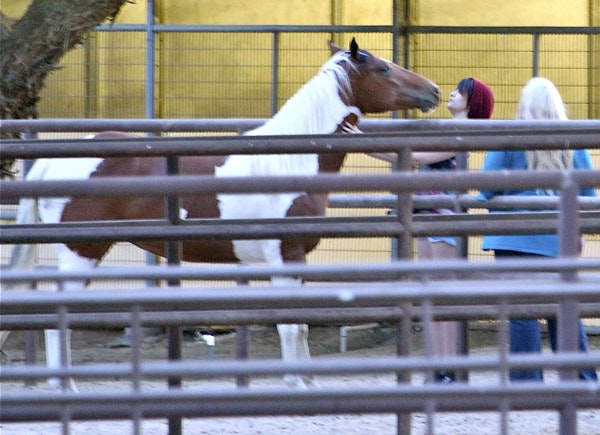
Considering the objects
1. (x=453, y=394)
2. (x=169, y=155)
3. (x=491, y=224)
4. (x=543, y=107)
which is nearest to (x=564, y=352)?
(x=453, y=394)

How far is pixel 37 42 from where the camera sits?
22.5 ft

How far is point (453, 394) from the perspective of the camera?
2695mm

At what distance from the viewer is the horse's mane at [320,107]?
6051mm

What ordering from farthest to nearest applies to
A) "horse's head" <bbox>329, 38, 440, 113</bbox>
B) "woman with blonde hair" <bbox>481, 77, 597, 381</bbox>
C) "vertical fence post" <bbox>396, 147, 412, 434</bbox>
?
"horse's head" <bbox>329, 38, 440, 113</bbox> < "woman with blonde hair" <bbox>481, 77, 597, 381</bbox> < "vertical fence post" <bbox>396, 147, 412, 434</bbox>

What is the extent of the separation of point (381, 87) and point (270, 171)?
100 centimetres

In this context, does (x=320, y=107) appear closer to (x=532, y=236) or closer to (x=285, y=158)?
(x=285, y=158)

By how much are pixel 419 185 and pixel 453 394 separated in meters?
0.59

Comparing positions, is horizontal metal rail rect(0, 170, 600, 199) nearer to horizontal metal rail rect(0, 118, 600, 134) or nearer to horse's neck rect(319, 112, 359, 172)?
horizontal metal rail rect(0, 118, 600, 134)

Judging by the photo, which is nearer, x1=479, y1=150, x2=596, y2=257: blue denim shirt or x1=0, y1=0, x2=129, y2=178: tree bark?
x1=479, y1=150, x2=596, y2=257: blue denim shirt

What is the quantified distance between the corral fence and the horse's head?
249 cm

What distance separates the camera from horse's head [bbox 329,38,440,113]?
627cm

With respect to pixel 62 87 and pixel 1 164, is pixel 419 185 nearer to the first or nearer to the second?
pixel 1 164

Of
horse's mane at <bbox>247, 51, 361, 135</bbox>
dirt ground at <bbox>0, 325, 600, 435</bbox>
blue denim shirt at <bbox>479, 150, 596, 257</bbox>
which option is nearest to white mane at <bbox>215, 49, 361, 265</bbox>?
horse's mane at <bbox>247, 51, 361, 135</bbox>

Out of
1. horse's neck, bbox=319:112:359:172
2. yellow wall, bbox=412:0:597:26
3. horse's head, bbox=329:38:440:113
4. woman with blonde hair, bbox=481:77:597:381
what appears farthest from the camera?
yellow wall, bbox=412:0:597:26
